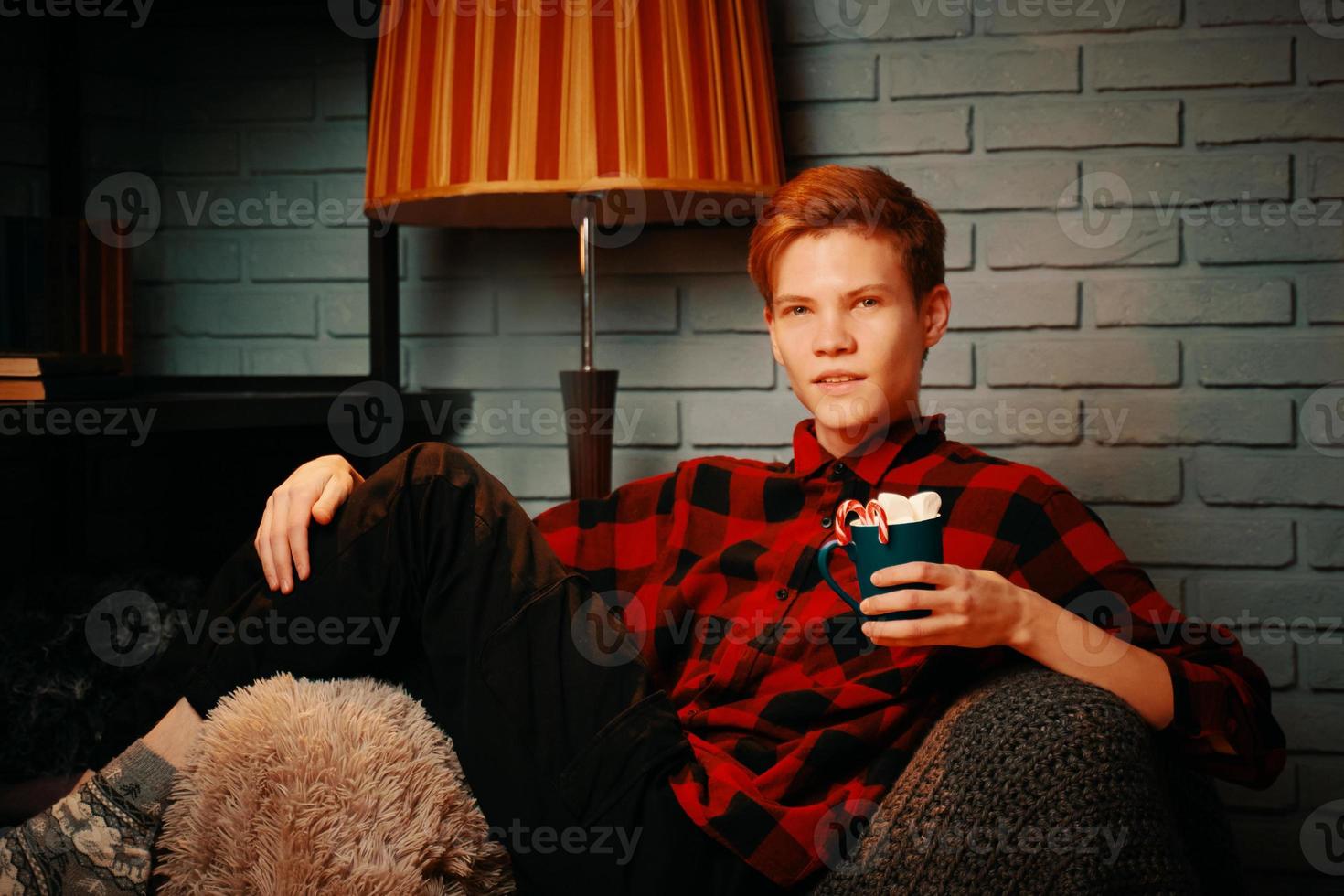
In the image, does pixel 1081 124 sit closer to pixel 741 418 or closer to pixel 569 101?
pixel 741 418

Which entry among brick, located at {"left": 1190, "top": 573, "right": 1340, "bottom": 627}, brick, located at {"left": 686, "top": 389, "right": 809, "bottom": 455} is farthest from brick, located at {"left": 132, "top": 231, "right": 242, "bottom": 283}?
brick, located at {"left": 1190, "top": 573, "right": 1340, "bottom": 627}

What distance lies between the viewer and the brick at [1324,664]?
1938mm

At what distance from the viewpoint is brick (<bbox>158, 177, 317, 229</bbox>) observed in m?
2.19

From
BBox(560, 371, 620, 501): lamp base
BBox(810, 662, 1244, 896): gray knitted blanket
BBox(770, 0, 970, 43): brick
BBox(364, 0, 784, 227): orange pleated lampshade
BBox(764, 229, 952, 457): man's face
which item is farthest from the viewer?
BBox(770, 0, 970, 43): brick

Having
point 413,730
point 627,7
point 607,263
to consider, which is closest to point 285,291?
point 607,263

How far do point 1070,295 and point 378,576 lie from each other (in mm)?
1315

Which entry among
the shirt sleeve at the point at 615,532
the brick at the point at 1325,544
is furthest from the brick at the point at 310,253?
the brick at the point at 1325,544

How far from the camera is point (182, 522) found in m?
2.21

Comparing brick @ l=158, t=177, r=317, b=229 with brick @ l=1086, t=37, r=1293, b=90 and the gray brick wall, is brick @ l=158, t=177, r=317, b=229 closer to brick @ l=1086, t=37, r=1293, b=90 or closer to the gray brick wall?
the gray brick wall

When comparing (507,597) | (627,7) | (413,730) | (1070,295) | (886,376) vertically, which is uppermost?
(627,7)

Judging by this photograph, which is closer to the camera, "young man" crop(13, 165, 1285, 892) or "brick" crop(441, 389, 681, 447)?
"young man" crop(13, 165, 1285, 892)

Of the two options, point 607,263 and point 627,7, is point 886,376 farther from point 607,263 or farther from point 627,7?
point 607,263

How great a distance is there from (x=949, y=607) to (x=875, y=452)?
0.43m

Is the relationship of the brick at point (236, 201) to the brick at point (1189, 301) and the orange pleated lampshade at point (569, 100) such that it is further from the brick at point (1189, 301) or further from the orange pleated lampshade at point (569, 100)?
the brick at point (1189, 301)
